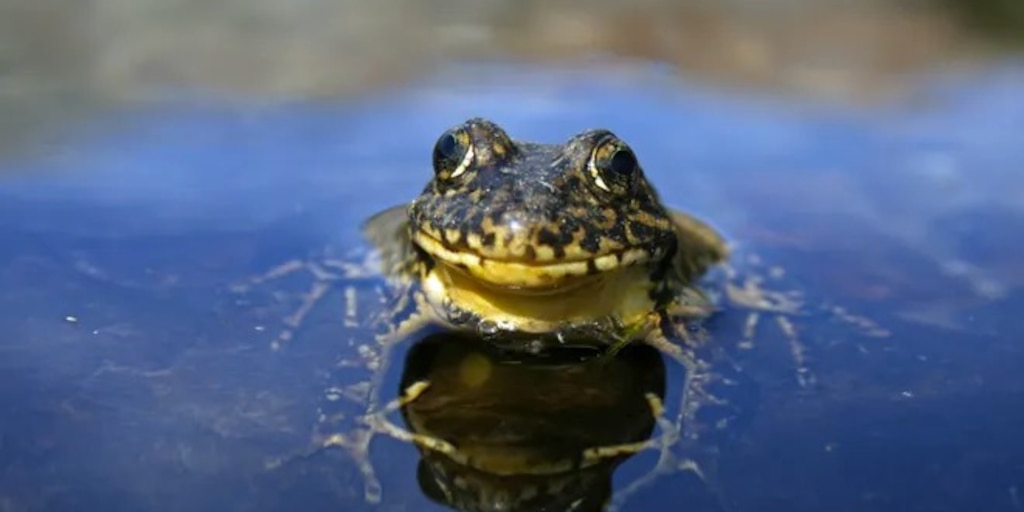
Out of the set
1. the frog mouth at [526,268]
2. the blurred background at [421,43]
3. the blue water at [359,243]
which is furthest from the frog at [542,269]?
the blurred background at [421,43]

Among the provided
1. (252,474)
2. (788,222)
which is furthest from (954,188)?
(252,474)

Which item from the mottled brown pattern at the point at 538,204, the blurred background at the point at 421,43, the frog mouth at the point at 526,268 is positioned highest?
the mottled brown pattern at the point at 538,204

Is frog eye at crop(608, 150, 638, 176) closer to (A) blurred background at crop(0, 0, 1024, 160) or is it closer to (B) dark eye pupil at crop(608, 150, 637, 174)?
(B) dark eye pupil at crop(608, 150, 637, 174)

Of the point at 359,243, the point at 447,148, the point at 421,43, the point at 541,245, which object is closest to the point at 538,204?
the point at 541,245

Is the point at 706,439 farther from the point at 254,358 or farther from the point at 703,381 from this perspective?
the point at 254,358

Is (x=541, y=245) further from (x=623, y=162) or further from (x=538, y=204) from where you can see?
(x=623, y=162)

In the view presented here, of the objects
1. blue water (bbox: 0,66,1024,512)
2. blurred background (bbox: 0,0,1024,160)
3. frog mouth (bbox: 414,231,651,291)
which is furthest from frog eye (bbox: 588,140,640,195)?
blurred background (bbox: 0,0,1024,160)

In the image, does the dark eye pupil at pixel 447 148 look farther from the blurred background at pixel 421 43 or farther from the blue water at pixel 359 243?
the blurred background at pixel 421 43
